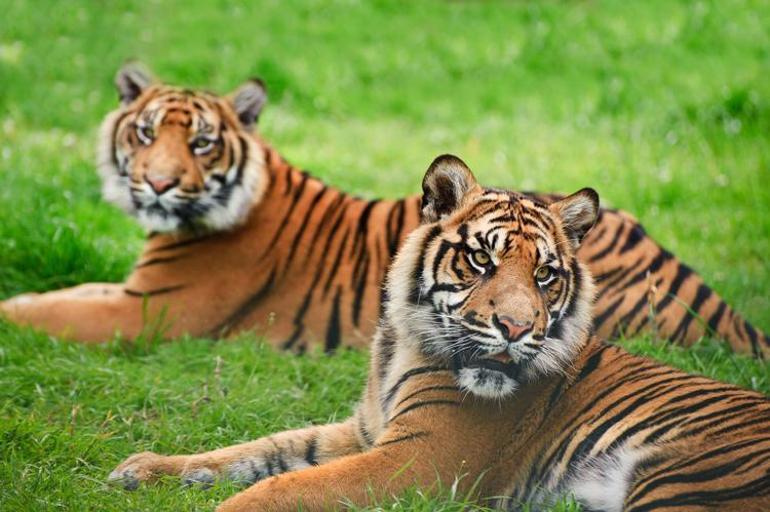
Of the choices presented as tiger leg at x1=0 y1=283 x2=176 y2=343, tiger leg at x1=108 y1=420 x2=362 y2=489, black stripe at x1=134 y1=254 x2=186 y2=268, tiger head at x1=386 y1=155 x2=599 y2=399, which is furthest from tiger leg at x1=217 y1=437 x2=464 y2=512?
black stripe at x1=134 y1=254 x2=186 y2=268

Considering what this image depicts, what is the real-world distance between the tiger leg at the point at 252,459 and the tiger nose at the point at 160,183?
1805mm

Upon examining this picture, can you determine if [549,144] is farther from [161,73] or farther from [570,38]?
[161,73]

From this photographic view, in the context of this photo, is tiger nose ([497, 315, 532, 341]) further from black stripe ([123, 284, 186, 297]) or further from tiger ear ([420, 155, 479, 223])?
black stripe ([123, 284, 186, 297])

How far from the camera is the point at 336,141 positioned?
30.6 ft

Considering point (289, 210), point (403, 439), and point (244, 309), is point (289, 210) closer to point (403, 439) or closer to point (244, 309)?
point (244, 309)

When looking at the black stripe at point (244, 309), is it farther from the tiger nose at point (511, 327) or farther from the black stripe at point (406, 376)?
the tiger nose at point (511, 327)

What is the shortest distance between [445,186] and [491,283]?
45cm

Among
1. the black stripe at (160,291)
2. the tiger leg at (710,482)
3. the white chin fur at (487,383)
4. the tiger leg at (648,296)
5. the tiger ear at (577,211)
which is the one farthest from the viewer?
the black stripe at (160,291)

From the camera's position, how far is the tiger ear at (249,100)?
5.77 m

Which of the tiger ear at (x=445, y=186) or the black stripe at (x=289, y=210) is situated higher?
the tiger ear at (x=445, y=186)

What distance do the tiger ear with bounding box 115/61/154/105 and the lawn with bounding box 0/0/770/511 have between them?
786mm

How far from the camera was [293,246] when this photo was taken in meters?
5.64

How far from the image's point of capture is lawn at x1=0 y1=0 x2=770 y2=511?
4.36 m

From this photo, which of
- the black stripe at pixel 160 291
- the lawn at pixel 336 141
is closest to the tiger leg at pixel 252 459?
the lawn at pixel 336 141
